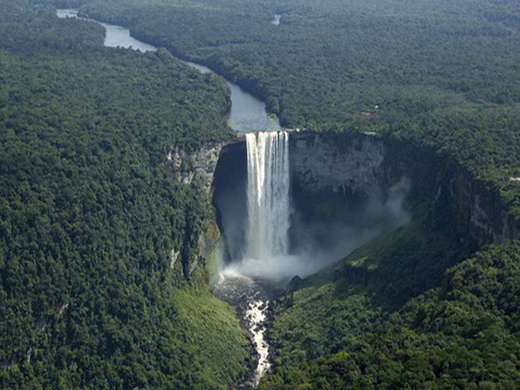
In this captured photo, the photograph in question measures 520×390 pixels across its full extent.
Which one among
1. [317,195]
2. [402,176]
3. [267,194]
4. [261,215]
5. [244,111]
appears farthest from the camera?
[244,111]

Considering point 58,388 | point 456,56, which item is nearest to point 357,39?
point 456,56

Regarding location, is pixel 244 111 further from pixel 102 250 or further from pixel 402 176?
pixel 102 250

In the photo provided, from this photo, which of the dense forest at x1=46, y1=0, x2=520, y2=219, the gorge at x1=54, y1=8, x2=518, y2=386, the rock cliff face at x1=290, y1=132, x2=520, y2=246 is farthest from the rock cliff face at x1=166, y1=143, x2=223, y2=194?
the dense forest at x1=46, y1=0, x2=520, y2=219

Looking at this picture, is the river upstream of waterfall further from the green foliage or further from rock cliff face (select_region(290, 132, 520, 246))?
the green foliage

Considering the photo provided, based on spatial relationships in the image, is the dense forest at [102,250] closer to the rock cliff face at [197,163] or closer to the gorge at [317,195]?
the rock cliff face at [197,163]

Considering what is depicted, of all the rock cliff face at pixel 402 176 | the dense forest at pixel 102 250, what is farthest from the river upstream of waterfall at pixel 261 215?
the dense forest at pixel 102 250

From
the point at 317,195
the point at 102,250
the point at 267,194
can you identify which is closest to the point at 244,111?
the point at 267,194
